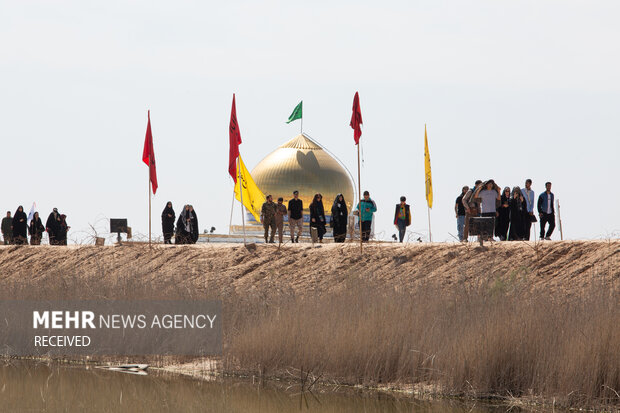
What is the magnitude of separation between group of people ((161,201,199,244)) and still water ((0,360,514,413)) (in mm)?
13878

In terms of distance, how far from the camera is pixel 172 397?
13906 mm

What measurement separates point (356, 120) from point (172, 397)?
9823mm

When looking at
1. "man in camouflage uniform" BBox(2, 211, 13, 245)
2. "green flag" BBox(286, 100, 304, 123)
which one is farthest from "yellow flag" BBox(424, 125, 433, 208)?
"green flag" BBox(286, 100, 304, 123)

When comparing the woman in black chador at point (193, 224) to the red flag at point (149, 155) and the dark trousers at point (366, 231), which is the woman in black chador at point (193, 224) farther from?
the dark trousers at point (366, 231)

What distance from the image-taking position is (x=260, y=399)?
13500mm

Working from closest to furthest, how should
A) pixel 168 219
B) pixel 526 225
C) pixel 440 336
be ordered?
1. pixel 440 336
2. pixel 526 225
3. pixel 168 219

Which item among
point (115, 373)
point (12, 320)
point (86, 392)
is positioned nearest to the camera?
point (86, 392)

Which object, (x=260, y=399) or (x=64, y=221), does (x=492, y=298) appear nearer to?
(x=260, y=399)

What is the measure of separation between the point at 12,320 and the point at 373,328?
26.3 feet

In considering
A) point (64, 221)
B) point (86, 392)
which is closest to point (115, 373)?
point (86, 392)

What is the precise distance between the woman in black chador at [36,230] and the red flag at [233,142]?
479 inches

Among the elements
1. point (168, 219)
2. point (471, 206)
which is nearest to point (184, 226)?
point (168, 219)

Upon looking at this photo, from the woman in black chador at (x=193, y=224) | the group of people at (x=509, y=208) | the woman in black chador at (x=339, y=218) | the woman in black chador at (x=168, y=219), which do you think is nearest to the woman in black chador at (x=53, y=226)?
the woman in black chador at (x=168, y=219)

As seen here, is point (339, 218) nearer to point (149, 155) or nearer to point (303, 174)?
point (149, 155)
